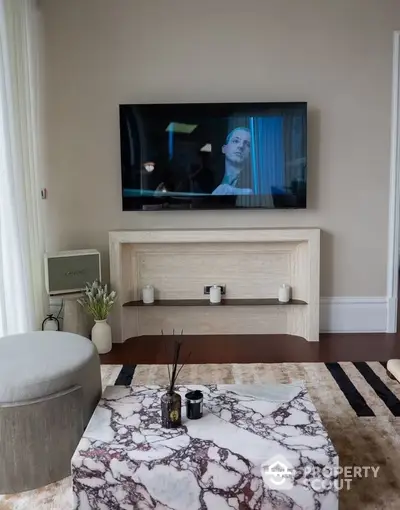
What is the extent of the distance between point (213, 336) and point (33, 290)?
57.1 inches

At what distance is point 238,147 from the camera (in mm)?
4055

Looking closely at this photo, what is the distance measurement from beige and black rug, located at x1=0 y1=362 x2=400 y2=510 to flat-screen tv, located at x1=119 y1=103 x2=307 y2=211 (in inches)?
50.2

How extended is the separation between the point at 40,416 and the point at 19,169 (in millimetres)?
1803

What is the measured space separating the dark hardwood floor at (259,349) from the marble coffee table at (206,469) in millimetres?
1684

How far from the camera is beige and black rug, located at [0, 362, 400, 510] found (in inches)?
84.7

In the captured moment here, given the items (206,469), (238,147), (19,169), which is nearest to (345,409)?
(206,469)

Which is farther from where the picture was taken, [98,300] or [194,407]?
[98,300]

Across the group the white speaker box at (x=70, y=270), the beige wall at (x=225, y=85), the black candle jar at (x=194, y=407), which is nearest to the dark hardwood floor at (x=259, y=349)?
the white speaker box at (x=70, y=270)

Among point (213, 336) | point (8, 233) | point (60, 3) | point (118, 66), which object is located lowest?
point (213, 336)

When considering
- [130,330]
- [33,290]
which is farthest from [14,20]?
[130,330]

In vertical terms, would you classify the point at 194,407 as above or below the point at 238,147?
below

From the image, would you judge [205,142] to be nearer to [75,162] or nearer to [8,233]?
[75,162]

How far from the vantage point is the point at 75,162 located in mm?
4164

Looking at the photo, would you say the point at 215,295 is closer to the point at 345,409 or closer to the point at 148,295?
the point at 148,295
